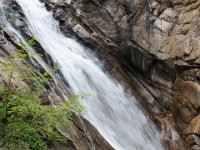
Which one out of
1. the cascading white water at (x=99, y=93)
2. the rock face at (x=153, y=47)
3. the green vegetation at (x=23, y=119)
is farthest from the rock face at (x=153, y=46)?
the green vegetation at (x=23, y=119)

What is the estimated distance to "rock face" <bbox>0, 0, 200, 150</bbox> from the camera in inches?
606

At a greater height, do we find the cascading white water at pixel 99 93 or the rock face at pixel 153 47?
the rock face at pixel 153 47

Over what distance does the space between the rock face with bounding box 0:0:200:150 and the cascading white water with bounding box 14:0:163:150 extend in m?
0.64

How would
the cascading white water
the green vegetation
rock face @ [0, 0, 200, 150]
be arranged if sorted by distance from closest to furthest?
the green vegetation → the cascading white water → rock face @ [0, 0, 200, 150]

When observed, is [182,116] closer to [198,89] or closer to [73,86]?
[198,89]

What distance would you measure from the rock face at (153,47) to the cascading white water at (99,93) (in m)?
0.64

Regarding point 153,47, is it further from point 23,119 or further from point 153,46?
point 23,119

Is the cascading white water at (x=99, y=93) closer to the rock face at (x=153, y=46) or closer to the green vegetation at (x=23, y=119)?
the rock face at (x=153, y=46)

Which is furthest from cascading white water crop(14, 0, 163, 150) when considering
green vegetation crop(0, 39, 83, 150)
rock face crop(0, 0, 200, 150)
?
green vegetation crop(0, 39, 83, 150)

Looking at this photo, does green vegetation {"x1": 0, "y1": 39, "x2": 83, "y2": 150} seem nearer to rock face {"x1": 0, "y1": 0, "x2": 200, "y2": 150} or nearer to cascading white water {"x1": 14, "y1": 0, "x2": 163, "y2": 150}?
cascading white water {"x1": 14, "y1": 0, "x2": 163, "y2": 150}

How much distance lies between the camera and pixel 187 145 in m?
15.1

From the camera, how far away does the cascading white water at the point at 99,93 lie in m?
13.5

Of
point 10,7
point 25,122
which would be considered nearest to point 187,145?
point 10,7

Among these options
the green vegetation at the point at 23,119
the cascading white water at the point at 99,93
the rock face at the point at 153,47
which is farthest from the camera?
the rock face at the point at 153,47
